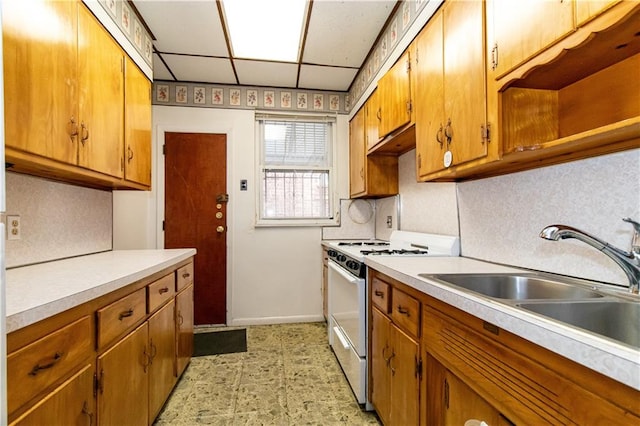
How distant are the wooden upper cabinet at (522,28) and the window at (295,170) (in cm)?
235

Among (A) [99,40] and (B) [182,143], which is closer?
(A) [99,40]

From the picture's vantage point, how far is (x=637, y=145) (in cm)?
94

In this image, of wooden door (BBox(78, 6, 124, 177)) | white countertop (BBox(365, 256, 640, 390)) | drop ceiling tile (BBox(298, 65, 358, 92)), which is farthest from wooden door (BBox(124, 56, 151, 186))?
white countertop (BBox(365, 256, 640, 390))

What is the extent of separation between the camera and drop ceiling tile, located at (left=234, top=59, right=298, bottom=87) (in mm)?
2830

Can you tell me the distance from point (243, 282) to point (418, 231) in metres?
1.90

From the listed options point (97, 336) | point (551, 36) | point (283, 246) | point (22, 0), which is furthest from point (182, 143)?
point (551, 36)

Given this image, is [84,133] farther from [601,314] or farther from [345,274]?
[601,314]

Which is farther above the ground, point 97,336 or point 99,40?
point 99,40

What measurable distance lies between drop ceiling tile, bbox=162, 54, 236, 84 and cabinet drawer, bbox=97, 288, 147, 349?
218cm

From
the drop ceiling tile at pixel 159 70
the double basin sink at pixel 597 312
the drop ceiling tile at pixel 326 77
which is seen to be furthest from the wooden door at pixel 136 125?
the double basin sink at pixel 597 312

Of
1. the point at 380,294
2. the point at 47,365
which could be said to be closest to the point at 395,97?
the point at 380,294

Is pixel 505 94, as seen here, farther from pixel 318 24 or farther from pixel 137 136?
pixel 137 136

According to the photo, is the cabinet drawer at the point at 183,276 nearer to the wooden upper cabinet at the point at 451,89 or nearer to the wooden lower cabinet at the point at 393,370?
the wooden lower cabinet at the point at 393,370

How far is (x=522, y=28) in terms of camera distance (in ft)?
3.37
